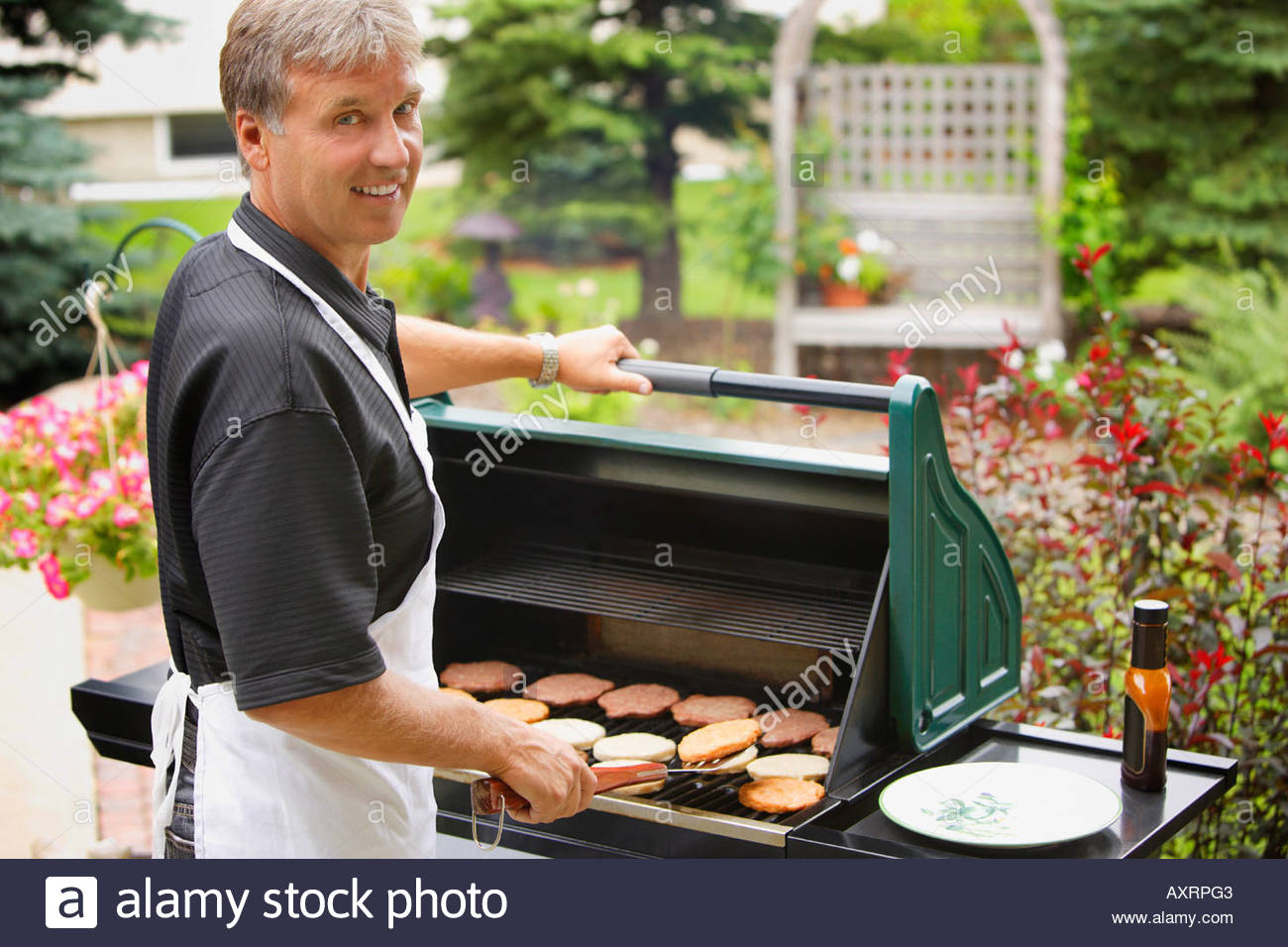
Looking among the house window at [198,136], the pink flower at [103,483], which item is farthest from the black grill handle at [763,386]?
the house window at [198,136]

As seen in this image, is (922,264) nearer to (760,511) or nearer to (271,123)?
(760,511)

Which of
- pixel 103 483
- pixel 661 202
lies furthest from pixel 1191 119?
pixel 103 483

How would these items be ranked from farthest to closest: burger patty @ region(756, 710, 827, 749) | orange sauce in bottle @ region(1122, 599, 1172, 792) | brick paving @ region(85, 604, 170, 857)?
brick paving @ region(85, 604, 170, 857), burger patty @ region(756, 710, 827, 749), orange sauce in bottle @ region(1122, 599, 1172, 792)

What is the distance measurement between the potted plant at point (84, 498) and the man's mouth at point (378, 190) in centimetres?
150

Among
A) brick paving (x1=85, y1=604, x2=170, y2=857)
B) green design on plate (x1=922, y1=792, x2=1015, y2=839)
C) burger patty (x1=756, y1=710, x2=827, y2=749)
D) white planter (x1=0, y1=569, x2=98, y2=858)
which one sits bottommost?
brick paving (x1=85, y1=604, x2=170, y2=857)

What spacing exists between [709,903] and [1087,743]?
731mm

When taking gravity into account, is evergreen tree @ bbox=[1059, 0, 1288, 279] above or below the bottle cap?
above

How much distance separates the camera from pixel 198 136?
1348 centimetres

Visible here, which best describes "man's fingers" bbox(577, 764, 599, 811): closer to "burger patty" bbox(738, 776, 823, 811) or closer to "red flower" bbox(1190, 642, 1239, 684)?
"burger patty" bbox(738, 776, 823, 811)

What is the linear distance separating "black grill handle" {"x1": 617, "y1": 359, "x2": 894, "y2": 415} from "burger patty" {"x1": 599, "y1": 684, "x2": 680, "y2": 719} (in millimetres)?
569

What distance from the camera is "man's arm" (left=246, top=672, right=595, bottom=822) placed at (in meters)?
1.50

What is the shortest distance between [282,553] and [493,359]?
1049mm

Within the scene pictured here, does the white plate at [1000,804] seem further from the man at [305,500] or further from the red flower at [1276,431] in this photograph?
the red flower at [1276,431]

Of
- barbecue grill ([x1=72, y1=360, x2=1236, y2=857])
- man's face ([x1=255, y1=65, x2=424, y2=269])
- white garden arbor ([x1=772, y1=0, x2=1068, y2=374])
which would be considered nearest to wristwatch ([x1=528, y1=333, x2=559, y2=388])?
barbecue grill ([x1=72, y1=360, x2=1236, y2=857])
